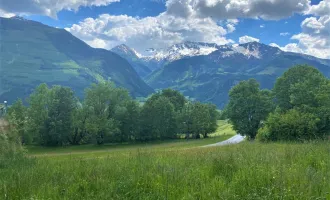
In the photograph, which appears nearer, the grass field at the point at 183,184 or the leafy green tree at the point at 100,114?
the grass field at the point at 183,184

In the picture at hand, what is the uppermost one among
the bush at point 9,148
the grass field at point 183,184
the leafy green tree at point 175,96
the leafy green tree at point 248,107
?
the leafy green tree at point 175,96

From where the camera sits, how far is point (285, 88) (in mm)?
64750

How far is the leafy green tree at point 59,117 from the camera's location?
3113 inches

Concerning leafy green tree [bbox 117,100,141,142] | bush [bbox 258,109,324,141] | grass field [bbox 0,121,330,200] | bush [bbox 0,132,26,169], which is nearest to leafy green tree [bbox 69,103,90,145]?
leafy green tree [bbox 117,100,141,142]

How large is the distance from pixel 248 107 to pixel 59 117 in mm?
52342

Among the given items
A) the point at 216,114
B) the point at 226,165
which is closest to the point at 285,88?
the point at 216,114

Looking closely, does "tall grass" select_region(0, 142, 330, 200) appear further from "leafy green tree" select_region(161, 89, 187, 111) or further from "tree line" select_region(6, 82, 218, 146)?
"leafy green tree" select_region(161, 89, 187, 111)

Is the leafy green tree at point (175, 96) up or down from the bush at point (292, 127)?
up

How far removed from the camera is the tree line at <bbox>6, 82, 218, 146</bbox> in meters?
79.7

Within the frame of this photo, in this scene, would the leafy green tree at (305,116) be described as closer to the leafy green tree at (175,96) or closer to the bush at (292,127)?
the bush at (292,127)

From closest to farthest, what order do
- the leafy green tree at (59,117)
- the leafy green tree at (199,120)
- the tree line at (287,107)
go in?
1. the tree line at (287,107)
2. the leafy green tree at (59,117)
3. the leafy green tree at (199,120)

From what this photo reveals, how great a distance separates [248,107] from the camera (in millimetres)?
72312

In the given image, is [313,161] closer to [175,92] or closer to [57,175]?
[57,175]

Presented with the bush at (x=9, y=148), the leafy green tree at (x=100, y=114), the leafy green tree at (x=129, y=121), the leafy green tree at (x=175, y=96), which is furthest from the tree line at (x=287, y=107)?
the leafy green tree at (x=175, y=96)
